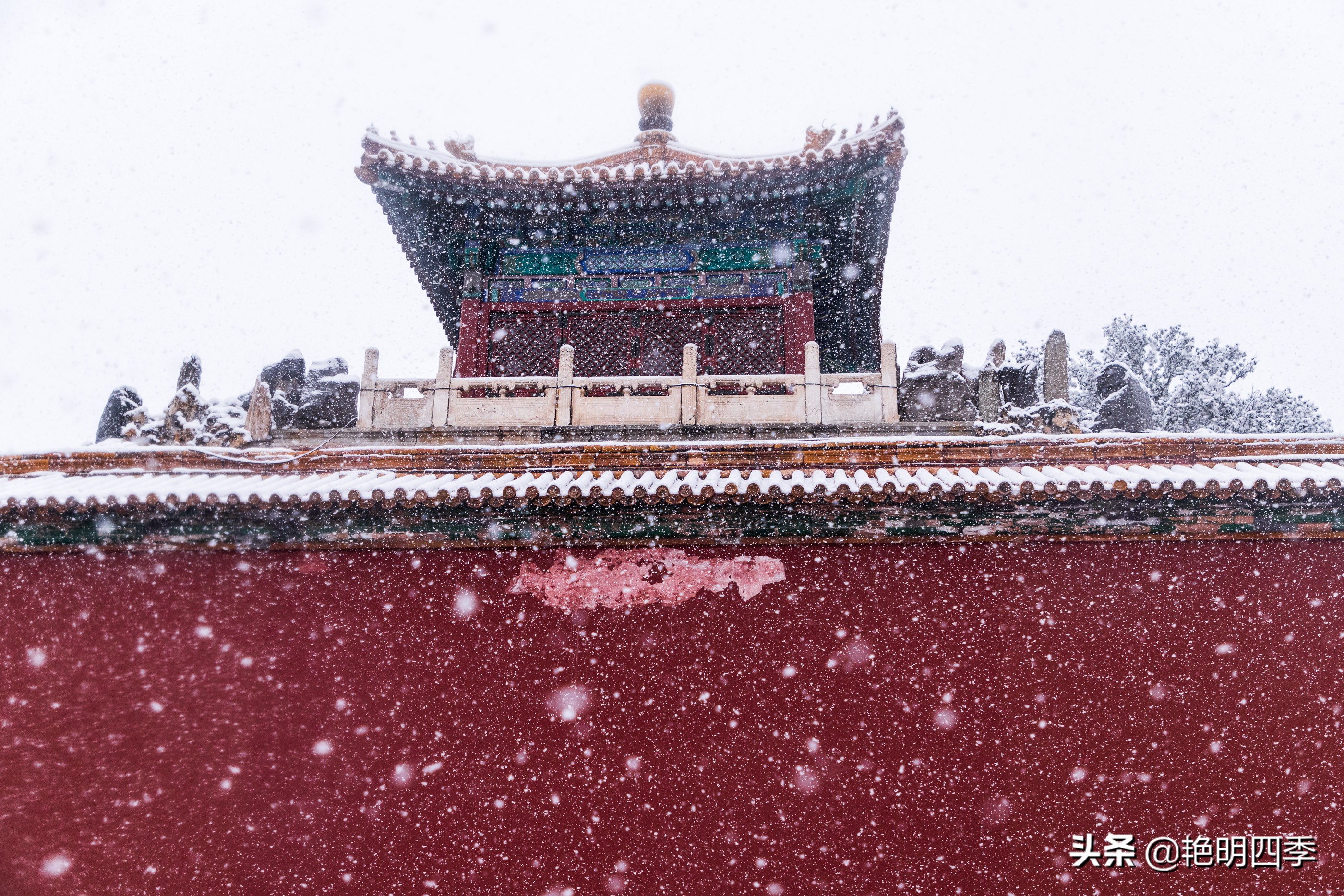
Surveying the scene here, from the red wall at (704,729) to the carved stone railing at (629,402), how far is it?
5.13ft

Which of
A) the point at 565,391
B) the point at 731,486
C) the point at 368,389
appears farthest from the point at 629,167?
the point at 731,486

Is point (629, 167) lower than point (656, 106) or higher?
lower

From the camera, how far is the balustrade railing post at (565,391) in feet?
18.2

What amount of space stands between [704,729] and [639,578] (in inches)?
35.2

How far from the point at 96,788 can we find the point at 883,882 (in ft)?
14.0

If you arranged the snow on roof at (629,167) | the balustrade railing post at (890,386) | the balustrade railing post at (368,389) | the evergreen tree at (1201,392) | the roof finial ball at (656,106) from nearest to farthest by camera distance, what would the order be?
the balustrade railing post at (890,386) < the balustrade railing post at (368,389) < the snow on roof at (629,167) < the roof finial ball at (656,106) < the evergreen tree at (1201,392)

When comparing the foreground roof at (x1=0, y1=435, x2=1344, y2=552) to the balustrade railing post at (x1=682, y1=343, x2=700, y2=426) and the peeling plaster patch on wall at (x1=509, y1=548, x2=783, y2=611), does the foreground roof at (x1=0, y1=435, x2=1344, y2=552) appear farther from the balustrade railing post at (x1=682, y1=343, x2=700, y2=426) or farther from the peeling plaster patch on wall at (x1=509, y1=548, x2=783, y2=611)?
the balustrade railing post at (x1=682, y1=343, x2=700, y2=426)

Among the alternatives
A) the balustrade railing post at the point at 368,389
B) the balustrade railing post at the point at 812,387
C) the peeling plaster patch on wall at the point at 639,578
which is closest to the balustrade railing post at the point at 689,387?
the balustrade railing post at the point at 812,387

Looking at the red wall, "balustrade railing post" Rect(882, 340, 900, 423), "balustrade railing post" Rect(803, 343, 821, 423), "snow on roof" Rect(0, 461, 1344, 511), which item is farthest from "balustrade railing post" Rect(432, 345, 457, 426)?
"balustrade railing post" Rect(882, 340, 900, 423)

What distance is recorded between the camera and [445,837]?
3902 mm

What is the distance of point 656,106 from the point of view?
8453mm

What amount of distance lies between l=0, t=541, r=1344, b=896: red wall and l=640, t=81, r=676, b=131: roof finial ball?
610cm

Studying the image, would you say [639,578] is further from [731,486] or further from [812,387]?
[812,387]

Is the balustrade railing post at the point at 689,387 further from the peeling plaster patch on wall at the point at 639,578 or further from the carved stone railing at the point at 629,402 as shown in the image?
the peeling plaster patch on wall at the point at 639,578
